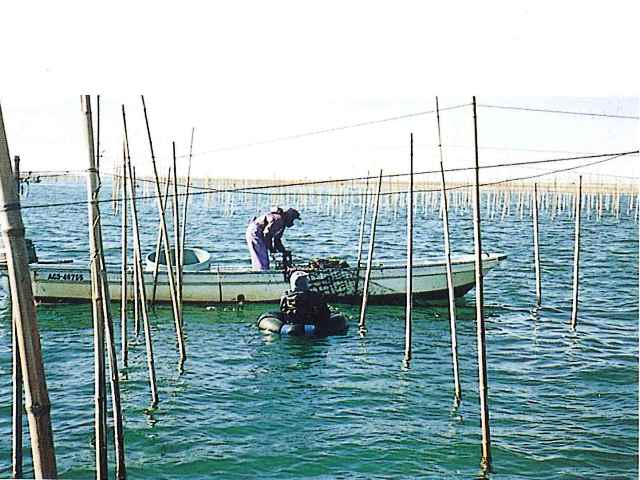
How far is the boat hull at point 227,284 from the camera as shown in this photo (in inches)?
515

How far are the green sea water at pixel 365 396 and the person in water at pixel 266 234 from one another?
0.89 m

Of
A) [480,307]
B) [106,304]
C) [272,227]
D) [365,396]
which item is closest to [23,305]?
[106,304]

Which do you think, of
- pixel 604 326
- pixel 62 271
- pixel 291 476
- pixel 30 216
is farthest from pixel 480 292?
pixel 30 216

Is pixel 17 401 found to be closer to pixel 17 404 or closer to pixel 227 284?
pixel 17 404

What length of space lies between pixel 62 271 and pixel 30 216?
2726 centimetres

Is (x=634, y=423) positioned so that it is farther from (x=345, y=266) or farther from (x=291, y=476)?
(x=345, y=266)

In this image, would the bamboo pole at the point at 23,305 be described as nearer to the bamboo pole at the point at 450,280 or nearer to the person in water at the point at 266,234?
the bamboo pole at the point at 450,280

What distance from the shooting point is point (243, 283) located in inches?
521

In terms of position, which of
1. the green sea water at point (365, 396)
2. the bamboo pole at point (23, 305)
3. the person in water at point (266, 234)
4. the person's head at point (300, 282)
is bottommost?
the green sea water at point (365, 396)

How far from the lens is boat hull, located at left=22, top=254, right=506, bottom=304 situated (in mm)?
13078

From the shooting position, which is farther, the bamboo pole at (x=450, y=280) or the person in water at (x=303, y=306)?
the person in water at (x=303, y=306)

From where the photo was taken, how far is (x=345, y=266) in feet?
44.1

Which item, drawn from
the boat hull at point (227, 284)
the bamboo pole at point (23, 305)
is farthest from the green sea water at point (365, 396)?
the bamboo pole at point (23, 305)

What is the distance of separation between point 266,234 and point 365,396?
5.19 metres
